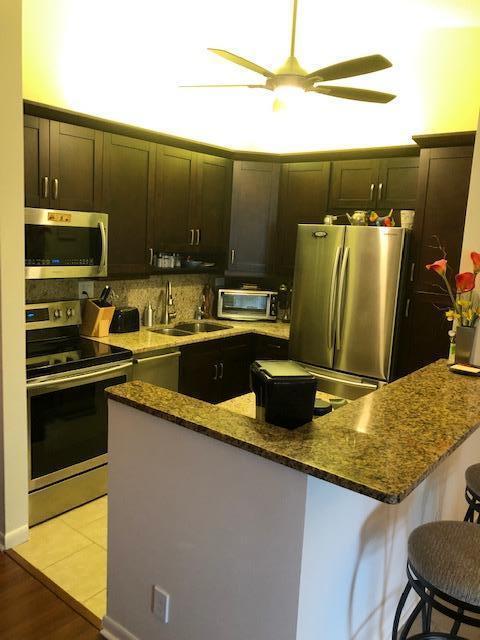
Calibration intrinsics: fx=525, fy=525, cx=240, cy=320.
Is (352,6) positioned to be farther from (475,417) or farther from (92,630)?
(92,630)

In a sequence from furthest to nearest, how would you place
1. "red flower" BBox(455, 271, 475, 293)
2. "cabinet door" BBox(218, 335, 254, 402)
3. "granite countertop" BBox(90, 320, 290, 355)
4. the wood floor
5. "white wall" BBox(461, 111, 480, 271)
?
"cabinet door" BBox(218, 335, 254, 402) → "granite countertop" BBox(90, 320, 290, 355) → "white wall" BBox(461, 111, 480, 271) → "red flower" BBox(455, 271, 475, 293) → the wood floor

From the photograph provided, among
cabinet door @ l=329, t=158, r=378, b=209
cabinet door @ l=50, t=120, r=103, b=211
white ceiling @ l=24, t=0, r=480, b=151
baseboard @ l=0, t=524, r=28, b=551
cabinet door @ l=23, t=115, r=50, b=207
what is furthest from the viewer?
cabinet door @ l=329, t=158, r=378, b=209

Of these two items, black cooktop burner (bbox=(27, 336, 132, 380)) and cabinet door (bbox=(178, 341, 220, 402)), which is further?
cabinet door (bbox=(178, 341, 220, 402))

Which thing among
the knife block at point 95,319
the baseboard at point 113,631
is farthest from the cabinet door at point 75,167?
the baseboard at point 113,631

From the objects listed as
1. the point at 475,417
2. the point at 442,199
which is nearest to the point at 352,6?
the point at 442,199

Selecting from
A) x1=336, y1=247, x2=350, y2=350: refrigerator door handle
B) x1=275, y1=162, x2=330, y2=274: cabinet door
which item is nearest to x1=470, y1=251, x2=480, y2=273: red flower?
x1=336, y1=247, x2=350, y2=350: refrigerator door handle

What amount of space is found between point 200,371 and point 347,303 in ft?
3.94

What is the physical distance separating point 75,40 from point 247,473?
3264mm

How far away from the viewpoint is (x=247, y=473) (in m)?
1.52

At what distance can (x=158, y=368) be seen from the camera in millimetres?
3557

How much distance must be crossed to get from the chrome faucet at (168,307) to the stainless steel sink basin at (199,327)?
10cm

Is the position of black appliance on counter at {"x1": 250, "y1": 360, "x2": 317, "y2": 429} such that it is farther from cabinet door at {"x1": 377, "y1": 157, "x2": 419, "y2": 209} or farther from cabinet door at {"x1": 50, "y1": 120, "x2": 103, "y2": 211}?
cabinet door at {"x1": 377, "y1": 157, "x2": 419, "y2": 209}

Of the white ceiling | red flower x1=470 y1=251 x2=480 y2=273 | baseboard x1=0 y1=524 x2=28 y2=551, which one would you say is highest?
the white ceiling

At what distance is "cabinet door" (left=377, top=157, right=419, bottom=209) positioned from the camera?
386cm
